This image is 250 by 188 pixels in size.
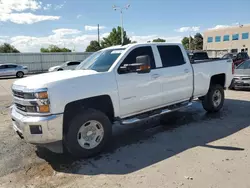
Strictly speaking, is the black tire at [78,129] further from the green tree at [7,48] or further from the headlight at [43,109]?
the green tree at [7,48]

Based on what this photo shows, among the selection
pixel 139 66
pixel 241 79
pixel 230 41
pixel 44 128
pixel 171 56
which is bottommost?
pixel 44 128

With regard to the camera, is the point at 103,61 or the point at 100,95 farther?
the point at 103,61

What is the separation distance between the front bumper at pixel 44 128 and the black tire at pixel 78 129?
185mm

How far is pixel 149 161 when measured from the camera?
3.88 metres

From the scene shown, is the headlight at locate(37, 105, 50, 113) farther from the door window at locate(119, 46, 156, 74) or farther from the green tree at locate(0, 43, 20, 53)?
the green tree at locate(0, 43, 20, 53)

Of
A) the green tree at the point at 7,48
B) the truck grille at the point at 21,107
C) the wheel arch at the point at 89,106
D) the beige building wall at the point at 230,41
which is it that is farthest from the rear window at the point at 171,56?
the green tree at the point at 7,48

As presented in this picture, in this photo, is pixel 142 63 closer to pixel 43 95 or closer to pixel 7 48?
pixel 43 95

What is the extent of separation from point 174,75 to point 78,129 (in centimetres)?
261

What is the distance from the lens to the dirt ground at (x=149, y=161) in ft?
10.8

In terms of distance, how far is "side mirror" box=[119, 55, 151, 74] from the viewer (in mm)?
4238

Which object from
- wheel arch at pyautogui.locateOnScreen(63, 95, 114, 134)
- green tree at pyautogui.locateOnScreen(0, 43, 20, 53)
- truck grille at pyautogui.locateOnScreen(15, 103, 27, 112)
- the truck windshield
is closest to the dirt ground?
wheel arch at pyautogui.locateOnScreen(63, 95, 114, 134)

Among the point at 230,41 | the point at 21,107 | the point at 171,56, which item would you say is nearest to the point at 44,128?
the point at 21,107

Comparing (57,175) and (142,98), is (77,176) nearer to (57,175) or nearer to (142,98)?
(57,175)

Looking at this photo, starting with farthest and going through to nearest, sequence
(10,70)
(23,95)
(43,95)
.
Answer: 1. (10,70)
2. (23,95)
3. (43,95)
